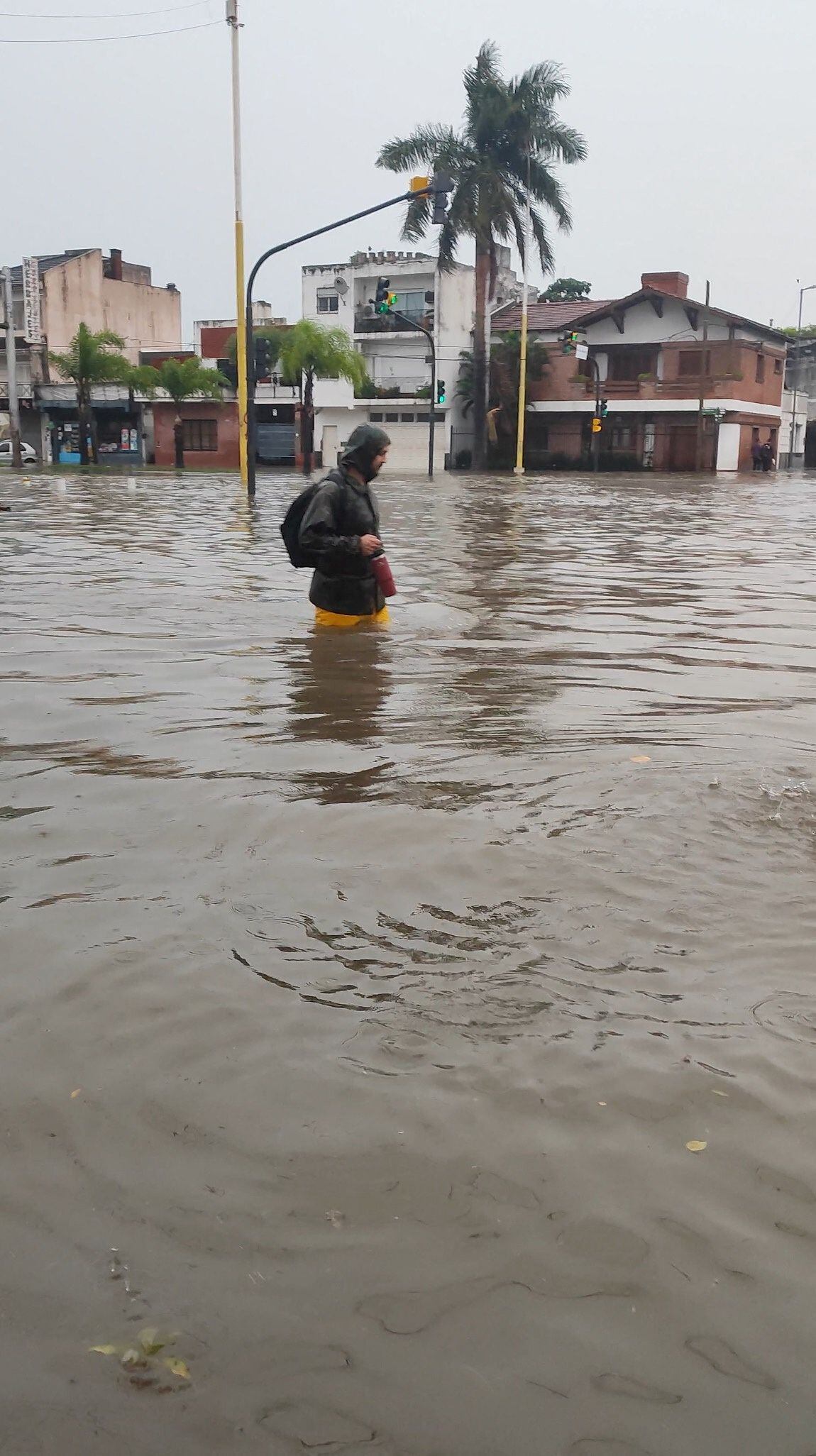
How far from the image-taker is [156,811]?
461cm

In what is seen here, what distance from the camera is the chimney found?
59344mm

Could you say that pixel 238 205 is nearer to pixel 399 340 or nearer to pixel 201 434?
pixel 201 434

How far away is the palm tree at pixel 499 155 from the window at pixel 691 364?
33.1 ft

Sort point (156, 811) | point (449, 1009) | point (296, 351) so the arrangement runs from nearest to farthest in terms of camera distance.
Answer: point (449, 1009) → point (156, 811) → point (296, 351)

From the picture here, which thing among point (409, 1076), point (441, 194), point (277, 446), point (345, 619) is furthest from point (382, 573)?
point (277, 446)

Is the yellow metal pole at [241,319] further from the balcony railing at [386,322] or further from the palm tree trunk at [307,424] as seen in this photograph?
the balcony railing at [386,322]

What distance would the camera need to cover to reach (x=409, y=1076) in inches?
110

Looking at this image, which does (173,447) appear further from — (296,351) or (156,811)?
(156,811)

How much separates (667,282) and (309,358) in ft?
60.2

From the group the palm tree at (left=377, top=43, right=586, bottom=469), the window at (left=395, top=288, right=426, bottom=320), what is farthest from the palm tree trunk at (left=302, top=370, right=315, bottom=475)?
the window at (left=395, top=288, right=426, bottom=320)

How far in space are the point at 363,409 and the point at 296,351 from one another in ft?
52.8

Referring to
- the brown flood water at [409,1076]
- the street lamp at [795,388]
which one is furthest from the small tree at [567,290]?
the brown flood water at [409,1076]

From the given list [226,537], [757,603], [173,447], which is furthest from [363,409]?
[757,603]

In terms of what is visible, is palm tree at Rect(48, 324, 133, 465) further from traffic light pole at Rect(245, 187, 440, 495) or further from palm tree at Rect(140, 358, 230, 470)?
traffic light pole at Rect(245, 187, 440, 495)
